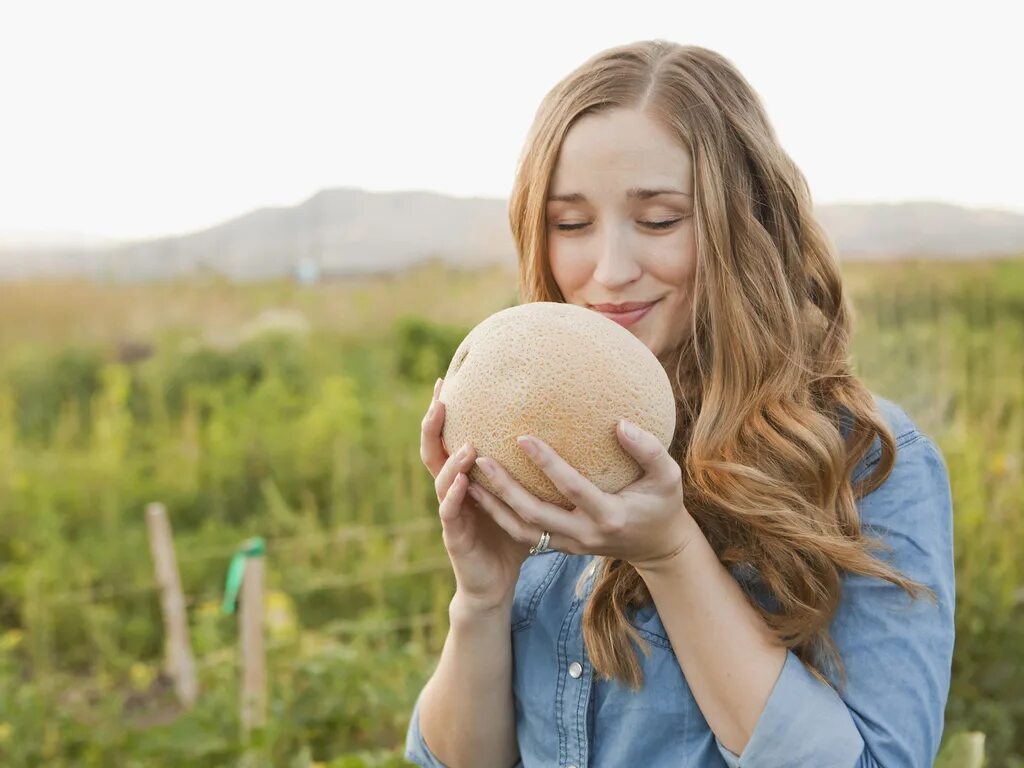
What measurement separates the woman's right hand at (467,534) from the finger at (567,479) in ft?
0.33

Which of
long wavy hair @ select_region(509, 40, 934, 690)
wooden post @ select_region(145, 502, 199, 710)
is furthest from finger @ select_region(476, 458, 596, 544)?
wooden post @ select_region(145, 502, 199, 710)

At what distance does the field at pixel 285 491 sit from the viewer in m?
3.17

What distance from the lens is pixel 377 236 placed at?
9156 millimetres

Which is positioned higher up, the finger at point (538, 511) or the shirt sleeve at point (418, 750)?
the finger at point (538, 511)

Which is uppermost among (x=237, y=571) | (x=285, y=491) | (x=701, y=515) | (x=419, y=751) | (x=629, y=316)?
(x=629, y=316)

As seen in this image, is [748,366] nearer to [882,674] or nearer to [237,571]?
[882,674]

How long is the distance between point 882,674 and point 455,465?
0.58 m

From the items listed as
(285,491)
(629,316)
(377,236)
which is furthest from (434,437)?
(377,236)

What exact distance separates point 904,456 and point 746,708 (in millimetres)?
393

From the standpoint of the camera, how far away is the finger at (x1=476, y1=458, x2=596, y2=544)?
3.91 feet

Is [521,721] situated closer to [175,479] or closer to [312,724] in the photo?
[312,724]

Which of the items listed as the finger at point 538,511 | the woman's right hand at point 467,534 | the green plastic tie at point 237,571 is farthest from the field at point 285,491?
the finger at point 538,511

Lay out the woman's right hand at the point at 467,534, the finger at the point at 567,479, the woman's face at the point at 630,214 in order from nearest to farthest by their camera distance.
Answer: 1. the finger at the point at 567,479
2. the woman's right hand at the point at 467,534
3. the woman's face at the point at 630,214

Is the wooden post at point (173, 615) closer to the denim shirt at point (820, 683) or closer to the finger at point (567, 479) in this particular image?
the denim shirt at point (820, 683)
